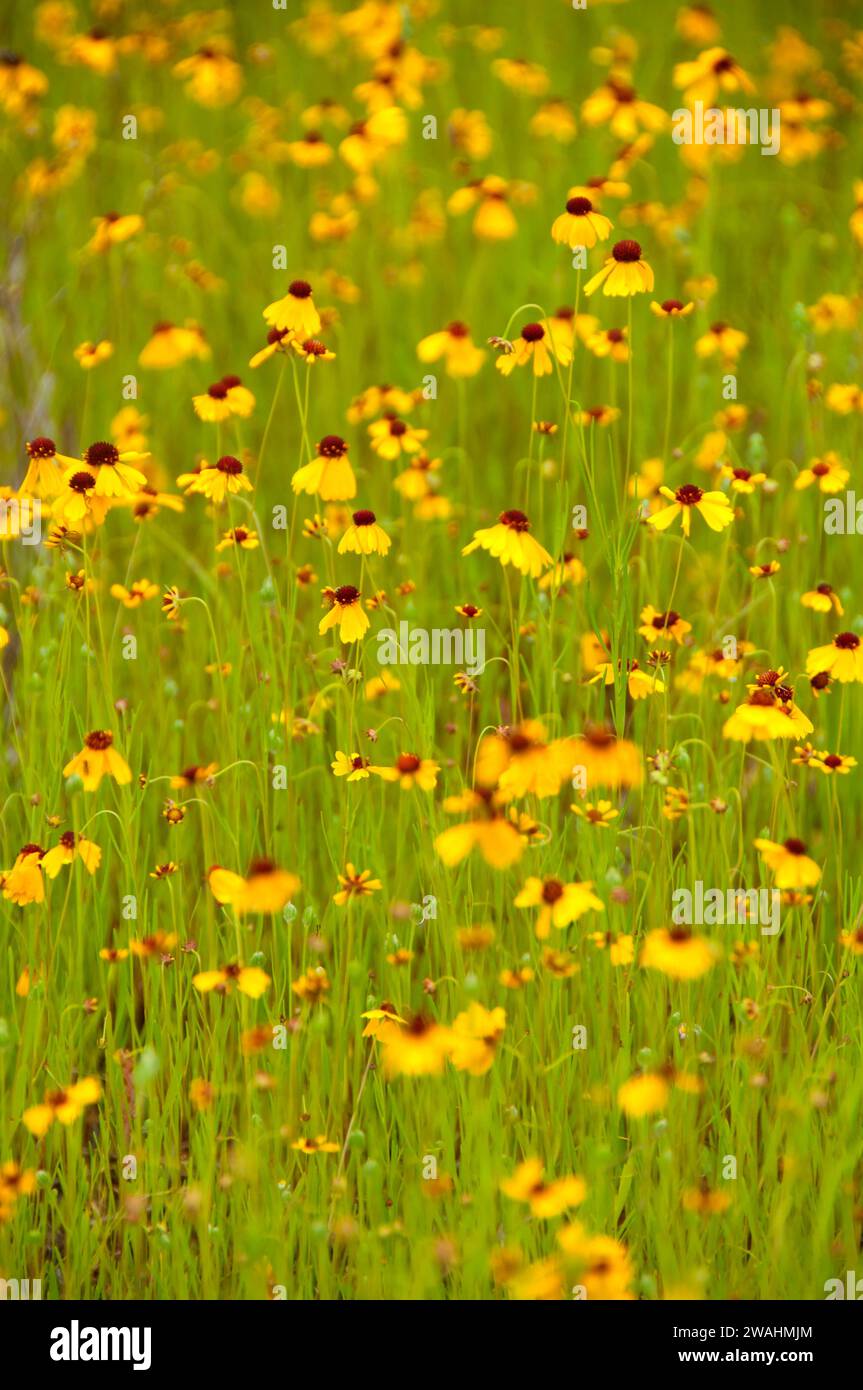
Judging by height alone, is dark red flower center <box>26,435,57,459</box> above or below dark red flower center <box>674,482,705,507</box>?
above

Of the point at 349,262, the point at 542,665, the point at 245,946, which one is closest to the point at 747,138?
the point at 349,262

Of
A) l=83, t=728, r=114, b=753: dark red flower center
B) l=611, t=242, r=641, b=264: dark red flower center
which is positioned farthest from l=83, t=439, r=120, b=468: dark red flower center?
l=611, t=242, r=641, b=264: dark red flower center

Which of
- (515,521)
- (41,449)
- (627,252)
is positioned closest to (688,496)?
(515,521)

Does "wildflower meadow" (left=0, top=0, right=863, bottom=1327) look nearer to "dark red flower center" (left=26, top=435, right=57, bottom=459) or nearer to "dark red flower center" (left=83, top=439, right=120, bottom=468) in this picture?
"dark red flower center" (left=83, top=439, right=120, bottom=468)

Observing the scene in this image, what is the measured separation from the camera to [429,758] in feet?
9.46

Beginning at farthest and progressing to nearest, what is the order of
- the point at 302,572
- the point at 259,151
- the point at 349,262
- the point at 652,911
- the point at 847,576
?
the point at 259,151 < the point at 349,262 < the point at 847,576 < the point at 302,572 < the point at 652,911

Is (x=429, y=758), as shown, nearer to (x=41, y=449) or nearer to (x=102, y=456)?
(x=102, y=456)

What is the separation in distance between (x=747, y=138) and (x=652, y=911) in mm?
3013

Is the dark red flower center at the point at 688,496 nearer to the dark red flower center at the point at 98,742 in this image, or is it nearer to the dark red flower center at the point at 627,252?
the dark red flower center at the point at 627,252

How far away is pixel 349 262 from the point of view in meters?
5.17

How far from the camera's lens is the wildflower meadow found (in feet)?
7.70

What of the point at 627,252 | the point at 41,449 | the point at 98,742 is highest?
the point at 627,252

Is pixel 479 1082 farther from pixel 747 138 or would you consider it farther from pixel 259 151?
pixel 259 151

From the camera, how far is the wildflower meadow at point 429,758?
7.70ft
